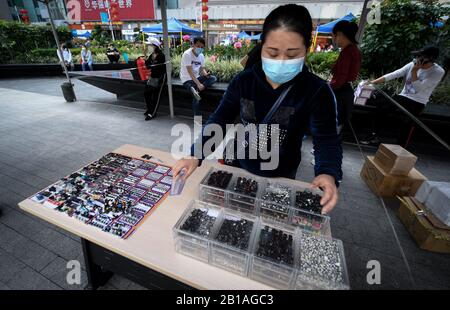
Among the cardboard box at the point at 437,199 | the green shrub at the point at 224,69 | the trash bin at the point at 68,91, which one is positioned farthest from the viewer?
the trash bin at the point at 68,91

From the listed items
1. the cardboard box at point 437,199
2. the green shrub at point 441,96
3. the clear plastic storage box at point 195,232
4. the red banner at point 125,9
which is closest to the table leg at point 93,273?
the clear plastic storage box at point 195,232

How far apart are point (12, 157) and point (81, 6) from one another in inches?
848

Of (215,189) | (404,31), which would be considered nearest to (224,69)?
(404,31)

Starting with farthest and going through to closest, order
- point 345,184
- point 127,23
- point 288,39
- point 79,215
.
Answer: point 127,23 < point 345,184 < point 79,215 < point 288,39

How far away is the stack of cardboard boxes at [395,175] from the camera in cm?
262

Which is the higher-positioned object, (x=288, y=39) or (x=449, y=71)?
(x=288, y=39)

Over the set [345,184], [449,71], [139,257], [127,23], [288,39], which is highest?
[127,23]

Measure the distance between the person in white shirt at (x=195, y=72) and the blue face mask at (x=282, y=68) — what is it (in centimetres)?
348

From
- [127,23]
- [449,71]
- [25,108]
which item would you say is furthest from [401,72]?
[127,23]

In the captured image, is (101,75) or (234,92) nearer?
(234,92)

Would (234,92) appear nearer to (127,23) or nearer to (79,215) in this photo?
(79,215)

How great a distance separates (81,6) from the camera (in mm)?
18656

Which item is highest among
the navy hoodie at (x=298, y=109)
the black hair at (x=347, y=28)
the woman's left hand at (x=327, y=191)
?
the black hair at (x=347, y=28)

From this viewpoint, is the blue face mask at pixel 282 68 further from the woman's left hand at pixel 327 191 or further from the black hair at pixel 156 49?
the black hair at pixel 156 49
